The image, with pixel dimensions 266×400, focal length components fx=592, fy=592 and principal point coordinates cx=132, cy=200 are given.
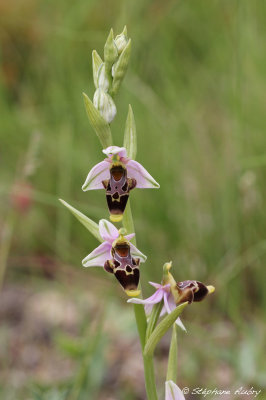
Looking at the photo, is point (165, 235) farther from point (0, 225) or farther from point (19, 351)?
point (0, 225)

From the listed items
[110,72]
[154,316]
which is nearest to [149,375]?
[154,316]

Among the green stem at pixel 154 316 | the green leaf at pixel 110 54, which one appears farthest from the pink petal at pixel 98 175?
the green stem at pixel 154 316

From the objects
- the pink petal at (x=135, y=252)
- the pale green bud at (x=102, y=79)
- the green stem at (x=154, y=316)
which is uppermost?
the pale green bud at (x=102, y=79)

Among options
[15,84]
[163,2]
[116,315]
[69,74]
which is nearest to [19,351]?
[116,315]

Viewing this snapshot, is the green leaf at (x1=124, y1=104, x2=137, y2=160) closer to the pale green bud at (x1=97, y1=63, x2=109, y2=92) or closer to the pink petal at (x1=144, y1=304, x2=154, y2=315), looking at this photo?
the pale green bud at (x1=97, y1=63, x2=109, y2=92)

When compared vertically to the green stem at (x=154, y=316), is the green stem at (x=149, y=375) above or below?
below

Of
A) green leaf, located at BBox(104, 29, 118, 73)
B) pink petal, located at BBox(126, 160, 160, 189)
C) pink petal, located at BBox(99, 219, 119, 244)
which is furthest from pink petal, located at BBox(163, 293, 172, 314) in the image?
green leaf, located at BBox(104, 29, 118, 73)

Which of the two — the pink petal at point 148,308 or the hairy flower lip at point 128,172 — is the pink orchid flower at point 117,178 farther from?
the pink petal at point 148,308
